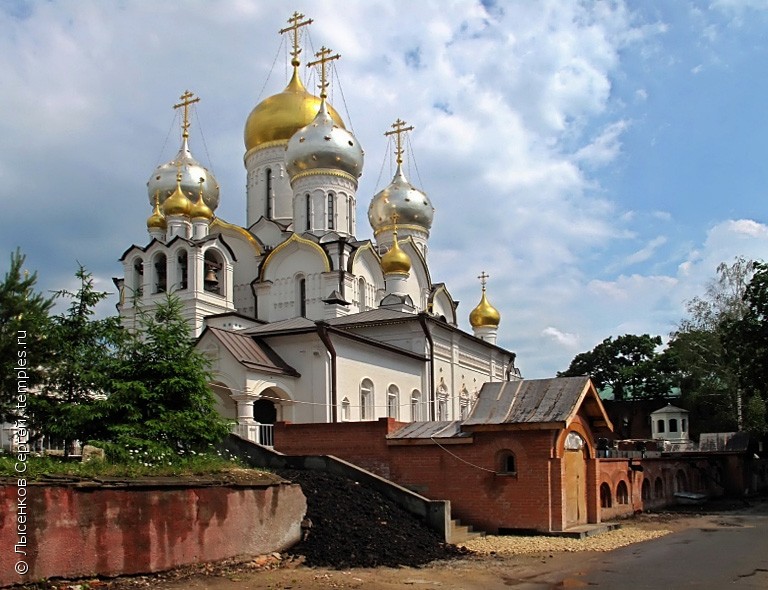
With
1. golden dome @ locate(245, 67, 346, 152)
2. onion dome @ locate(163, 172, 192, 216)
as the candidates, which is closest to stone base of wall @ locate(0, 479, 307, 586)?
onion dome @ locate(163, 172, 192, 216)

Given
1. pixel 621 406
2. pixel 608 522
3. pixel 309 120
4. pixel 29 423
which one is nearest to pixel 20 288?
pixel 29 423

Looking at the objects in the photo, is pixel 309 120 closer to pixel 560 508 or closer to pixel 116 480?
pixel 560 508

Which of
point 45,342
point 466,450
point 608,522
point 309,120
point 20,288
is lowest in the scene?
point 608,522

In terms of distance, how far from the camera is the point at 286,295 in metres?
32.7

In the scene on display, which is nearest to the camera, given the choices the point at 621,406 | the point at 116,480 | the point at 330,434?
the point at 116,480

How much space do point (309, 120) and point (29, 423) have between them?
25378mm

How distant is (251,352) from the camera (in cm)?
2330

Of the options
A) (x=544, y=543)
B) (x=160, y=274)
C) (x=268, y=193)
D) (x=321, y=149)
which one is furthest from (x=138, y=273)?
(x=544, y=543)

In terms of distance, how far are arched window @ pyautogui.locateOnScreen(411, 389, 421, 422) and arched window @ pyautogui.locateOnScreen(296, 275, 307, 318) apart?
5.80 m

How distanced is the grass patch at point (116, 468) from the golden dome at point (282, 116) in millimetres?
25745

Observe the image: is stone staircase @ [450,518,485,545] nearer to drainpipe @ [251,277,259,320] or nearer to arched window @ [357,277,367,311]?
arched window @ [357,277,367,311]

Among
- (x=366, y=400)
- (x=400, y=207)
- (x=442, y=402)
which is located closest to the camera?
(x=366, y=400)

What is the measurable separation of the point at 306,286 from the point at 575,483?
1786 centimetres

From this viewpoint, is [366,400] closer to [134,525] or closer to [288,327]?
[288,327]
